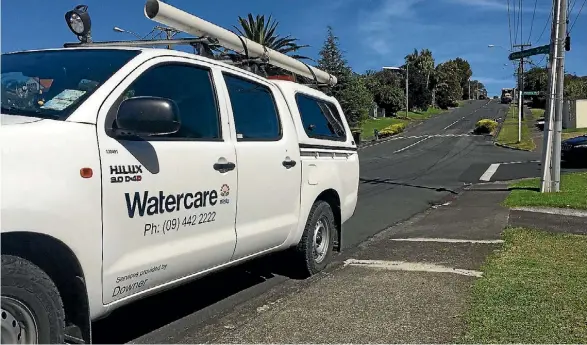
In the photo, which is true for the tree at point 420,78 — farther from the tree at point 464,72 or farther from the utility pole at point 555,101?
the utility pole at point 555,101

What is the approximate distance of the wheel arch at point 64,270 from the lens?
9.43 feet

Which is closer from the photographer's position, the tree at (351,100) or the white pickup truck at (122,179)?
the white pickup truck at (122,179)

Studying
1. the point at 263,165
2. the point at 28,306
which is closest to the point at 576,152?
the point at 263,165

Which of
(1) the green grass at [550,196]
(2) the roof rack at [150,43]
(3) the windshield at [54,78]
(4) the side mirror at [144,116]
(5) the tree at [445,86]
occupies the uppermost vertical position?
(5) the tree at [445,86]

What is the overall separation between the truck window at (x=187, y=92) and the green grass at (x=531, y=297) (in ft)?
7.62

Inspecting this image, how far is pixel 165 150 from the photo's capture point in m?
3.63

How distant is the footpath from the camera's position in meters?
4.27

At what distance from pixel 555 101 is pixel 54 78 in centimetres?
1199

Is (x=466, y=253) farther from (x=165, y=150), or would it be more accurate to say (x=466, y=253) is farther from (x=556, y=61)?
(x=556, y=61)

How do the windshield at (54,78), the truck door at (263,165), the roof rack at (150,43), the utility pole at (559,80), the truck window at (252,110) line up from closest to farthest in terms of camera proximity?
the windshield at (54,78) → the truck door at (263,165) → the truck window at (252,110) → the roof rack at (150,43) → the utility pole at (559,80)

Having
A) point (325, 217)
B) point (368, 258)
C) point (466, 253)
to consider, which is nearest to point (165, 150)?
point (325, 217)

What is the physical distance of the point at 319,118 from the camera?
21.0ft

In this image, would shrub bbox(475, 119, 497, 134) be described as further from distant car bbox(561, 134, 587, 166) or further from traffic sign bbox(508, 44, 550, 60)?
traffic sign bbox(508, 44, 550, 60)

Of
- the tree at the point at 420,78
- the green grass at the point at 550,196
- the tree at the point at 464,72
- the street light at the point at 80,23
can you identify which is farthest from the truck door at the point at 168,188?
the tree at the point at 464,72
